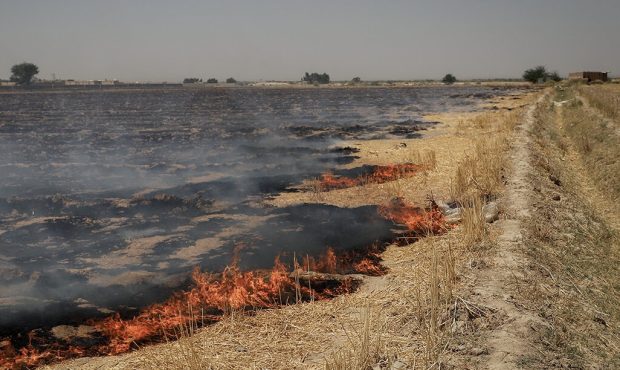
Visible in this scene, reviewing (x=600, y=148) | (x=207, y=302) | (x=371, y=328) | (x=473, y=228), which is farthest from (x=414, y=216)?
(x=600, y=148)

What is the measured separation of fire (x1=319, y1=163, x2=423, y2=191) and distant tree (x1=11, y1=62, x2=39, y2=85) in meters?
165

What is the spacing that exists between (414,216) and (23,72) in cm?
17220

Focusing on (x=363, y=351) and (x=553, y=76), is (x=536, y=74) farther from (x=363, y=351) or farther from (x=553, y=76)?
(x=363, y=351)

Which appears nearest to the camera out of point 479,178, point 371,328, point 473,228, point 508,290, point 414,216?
point 371,328

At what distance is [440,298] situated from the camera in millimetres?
6016

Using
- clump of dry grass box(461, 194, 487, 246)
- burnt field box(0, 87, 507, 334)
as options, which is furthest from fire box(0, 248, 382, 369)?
clump of dry grass box(461, 194, 487, 246)

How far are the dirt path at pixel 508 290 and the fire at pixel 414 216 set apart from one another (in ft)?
5.11

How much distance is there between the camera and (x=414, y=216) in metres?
11.7

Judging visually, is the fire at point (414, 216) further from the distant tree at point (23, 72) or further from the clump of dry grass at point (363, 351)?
the distant tree at point (23, 72)

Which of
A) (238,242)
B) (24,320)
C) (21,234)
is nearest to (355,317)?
(238,242)

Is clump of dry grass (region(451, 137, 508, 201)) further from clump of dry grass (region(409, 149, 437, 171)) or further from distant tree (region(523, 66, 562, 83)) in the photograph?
distant tree (region(523, 66, 562, 83))

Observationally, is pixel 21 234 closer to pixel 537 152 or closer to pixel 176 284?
pixel 176 284

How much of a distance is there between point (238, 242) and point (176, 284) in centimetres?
226

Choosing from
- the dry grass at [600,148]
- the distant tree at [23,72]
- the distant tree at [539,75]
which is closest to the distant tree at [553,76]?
the distant tree at [539,75]
